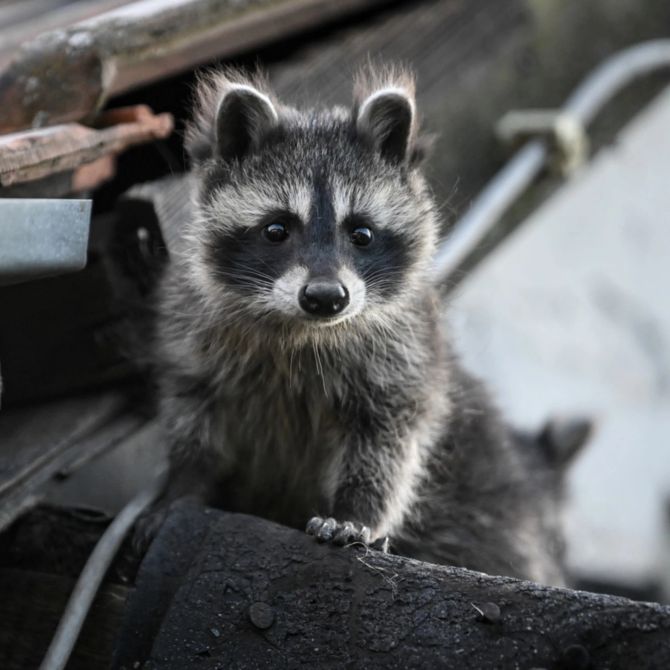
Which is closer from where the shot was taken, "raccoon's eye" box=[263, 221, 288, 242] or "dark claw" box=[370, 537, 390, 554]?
"dark claw" box=[370, 537, 390, 554]

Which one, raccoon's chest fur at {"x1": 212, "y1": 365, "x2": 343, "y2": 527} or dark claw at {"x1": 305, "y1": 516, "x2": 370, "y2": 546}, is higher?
raccoon's chest fur at {"x1": 212, "y1": 365, "x2": 343, "y2": 527}

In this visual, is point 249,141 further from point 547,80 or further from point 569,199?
point 569,199

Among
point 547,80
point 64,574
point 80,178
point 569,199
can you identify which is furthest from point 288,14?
point 569,199

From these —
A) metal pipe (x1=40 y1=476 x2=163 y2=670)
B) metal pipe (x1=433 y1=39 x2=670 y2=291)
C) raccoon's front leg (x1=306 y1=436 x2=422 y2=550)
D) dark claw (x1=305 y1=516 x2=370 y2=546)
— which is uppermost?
metal pipe (x1=433 y1=39 x2=670 y2=291)

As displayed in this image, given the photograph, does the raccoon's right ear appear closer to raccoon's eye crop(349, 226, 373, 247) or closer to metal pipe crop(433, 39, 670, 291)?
raccoon's eye crop(349, 226, 373, 247)

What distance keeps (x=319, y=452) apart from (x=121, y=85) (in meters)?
1.13

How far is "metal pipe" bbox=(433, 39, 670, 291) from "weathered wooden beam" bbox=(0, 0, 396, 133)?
1042 millimetres

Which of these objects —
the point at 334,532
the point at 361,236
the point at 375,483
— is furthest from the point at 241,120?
the point at 334,532

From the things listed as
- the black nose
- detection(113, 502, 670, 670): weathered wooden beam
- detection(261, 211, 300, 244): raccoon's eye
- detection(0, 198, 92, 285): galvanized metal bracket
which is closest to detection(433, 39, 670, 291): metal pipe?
detection(261, 211, 300, 244): raccoon's eye

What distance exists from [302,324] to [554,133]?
248 cm

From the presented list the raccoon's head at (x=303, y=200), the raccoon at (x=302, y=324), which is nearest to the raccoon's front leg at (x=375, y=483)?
the raccoon at (x=302, y=324)

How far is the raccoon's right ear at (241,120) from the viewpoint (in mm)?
2848

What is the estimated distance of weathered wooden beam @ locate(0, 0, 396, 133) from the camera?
2785 mm

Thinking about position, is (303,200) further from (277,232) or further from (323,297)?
(323,297)
